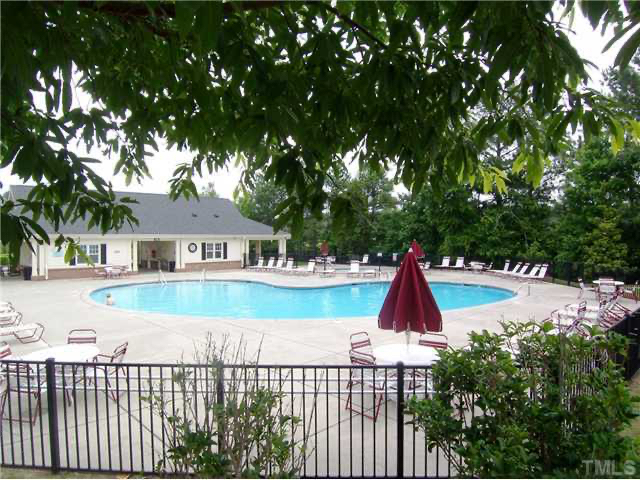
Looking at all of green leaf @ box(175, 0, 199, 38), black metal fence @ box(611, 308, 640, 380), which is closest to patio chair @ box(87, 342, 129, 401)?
green leaf @ box(175, 0, 199, 38)

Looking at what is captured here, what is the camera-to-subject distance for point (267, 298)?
21344 mm

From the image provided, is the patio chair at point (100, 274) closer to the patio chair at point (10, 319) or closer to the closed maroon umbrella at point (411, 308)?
the patio chair at point (10, 319)

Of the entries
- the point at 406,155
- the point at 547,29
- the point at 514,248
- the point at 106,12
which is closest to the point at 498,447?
the point at 406,155

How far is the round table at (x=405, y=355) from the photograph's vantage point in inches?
267

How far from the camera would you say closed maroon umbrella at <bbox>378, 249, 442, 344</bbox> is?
684 centimetres

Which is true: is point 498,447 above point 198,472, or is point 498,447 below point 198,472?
above

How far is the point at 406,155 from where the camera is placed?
291 cm

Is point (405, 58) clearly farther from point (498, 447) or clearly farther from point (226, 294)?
point (226, 294)

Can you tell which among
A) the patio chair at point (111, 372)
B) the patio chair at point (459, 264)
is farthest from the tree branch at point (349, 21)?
the patio chair at point (459, 264)

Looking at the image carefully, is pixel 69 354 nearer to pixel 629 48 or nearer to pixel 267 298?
pixel 629 48

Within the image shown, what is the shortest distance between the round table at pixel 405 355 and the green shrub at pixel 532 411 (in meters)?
2.74

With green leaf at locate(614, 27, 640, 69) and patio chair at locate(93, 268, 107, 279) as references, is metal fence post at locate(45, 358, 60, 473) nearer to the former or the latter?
green leaf at locate(614, 27, 640, 69)

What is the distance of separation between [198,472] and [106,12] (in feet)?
11.1

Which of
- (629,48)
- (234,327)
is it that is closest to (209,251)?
(234,327)
